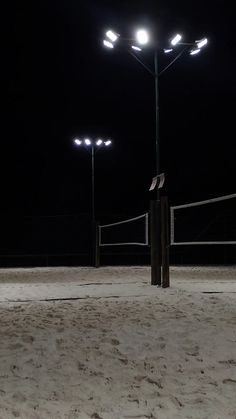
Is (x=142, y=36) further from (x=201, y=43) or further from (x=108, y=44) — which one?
(x=201, y=43)

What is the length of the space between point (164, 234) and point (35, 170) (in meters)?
38.1

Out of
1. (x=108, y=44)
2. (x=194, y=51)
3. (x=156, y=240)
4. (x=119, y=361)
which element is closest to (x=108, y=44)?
(x=108, y=44)

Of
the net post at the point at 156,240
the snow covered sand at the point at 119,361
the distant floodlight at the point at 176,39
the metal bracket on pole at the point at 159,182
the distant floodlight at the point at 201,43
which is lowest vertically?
the snow covered sand at the point at 119,361

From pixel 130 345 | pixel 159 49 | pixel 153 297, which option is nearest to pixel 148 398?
pixel 130 345

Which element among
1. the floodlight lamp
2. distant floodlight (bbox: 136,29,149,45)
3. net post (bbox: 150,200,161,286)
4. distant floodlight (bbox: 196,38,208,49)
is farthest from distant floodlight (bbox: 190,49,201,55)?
net post (bbox: 150,200,161,286)

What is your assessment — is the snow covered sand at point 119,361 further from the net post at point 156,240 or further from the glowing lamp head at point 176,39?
the glowing lamp head at point 176,39

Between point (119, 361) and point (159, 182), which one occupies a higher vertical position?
point (159, 182)

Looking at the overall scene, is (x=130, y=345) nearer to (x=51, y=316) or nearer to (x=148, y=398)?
(x=148, y=398)

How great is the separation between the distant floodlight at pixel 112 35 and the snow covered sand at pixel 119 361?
657 cm

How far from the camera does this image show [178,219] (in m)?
24.6

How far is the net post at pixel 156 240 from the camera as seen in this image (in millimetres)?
9509

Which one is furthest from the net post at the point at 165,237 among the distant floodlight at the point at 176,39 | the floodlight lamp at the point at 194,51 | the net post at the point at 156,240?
the floodlight lamp at the point at 194,51

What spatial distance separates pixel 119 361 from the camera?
4184 mm

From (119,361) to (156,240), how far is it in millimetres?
5511
